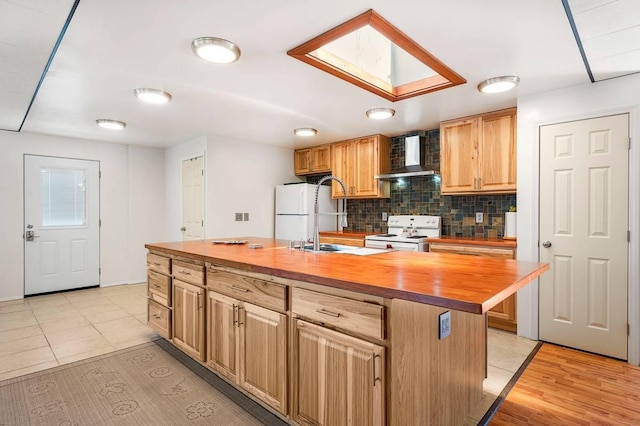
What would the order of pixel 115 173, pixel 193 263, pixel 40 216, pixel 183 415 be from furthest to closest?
1. pixel 115 173
2. pixel 40 216
3. pixel 193 263
4. pixel 183 415

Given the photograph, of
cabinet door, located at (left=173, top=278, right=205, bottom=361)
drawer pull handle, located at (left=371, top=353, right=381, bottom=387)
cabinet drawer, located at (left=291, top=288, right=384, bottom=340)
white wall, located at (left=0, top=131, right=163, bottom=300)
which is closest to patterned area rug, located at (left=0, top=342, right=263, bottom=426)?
cabinet door, located at (left=173, top=278, right=205, bottom=361)

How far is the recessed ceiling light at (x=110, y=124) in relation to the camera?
158 inches

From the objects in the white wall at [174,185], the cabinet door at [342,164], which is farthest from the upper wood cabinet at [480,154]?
the white wall at [174,185]

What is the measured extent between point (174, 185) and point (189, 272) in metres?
3.59

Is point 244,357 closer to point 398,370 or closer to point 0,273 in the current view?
point 398,370

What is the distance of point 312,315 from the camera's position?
5.32 feet

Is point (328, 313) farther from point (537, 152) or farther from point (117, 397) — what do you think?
point (537, 152)

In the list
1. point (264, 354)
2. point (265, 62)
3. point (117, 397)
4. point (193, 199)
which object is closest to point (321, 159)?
point (193, 199)

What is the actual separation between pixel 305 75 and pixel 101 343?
3.01 metres

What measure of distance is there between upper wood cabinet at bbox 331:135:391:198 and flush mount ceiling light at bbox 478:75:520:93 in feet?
6.40

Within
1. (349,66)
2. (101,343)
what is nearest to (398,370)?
(349,66)

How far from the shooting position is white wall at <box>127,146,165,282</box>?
5633 mm

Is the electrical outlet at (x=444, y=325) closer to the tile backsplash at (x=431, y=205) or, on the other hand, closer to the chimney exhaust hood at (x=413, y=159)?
the tile backsplash at (x=431, y=205)

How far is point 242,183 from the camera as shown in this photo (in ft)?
17.1
